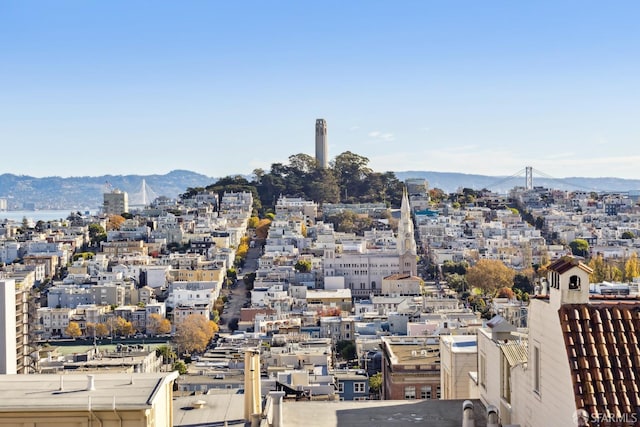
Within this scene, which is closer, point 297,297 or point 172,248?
point 297,297

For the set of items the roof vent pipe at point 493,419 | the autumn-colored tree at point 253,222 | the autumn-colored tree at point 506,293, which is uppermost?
the autumn-colored tree at point 253,222

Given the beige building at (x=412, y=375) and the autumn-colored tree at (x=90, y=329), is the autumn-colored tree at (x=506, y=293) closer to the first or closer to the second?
the autumn-colored tree at (x=90, y=329)

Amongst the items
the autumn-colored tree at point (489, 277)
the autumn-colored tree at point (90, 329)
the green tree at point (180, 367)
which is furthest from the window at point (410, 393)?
the autumn-colored tree at point (489, 277)

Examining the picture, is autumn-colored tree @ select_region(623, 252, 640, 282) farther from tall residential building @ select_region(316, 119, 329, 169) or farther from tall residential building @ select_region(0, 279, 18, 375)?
tall residential building @ select_region(0, 279, 18, 375)

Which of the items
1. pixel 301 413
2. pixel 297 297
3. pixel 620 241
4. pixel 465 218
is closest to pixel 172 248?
pixel 297 297

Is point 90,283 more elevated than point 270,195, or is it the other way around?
point 270,195

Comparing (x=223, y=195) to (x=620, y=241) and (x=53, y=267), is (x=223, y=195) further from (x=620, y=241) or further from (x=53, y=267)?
(x=620, y=241)

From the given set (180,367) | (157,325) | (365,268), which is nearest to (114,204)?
(365,268)

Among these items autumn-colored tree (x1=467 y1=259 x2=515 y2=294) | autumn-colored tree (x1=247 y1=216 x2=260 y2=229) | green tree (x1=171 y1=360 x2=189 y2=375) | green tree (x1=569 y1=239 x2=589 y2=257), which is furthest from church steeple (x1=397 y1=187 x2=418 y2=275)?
green tree (x1=171 y1=360 x2=189 y2=375)
